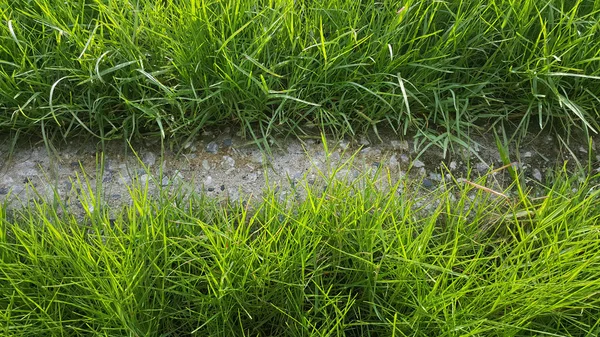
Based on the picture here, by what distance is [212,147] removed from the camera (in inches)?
75.1

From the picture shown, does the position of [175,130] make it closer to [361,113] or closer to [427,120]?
[361,113]

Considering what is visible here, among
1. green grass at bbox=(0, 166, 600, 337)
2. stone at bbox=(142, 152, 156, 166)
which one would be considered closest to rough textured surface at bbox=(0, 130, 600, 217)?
stone at bbox=(142, 152, 156, 166)

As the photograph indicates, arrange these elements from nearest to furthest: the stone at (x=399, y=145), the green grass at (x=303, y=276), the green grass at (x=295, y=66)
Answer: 1. the green grass at (x=303, y=276)
2. the green grass at (x=295, y=66)
3. the stone at (x=399, y=145)

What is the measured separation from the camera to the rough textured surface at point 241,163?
72.0 inches

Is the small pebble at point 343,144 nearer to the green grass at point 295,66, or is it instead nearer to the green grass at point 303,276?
the green grass at point 295,66

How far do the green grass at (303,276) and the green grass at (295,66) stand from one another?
Result: 0.35m

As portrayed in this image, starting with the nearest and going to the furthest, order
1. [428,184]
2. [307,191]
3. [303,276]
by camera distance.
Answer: [303,276]
[307,191]
[428,184]

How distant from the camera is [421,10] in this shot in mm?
1928

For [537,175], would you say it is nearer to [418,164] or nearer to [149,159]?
[418,164]

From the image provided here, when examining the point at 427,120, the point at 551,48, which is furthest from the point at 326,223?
the point at 551,48

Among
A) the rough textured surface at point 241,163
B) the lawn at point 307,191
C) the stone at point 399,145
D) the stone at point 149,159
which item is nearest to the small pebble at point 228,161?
the rough textured surface at point 241,163

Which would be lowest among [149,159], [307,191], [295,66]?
[149,159]

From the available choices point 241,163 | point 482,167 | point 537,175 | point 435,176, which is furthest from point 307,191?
point 537,175

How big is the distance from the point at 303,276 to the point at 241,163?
Answer: 1.74 ft
